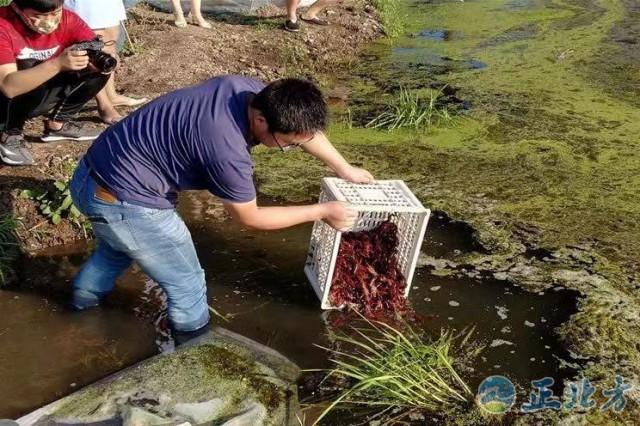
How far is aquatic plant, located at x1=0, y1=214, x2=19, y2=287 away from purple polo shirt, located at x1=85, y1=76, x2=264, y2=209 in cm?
99

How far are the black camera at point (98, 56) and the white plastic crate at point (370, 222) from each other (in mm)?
1355

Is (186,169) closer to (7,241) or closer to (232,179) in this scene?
(232,179)

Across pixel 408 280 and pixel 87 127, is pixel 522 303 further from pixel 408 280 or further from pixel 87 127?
pixel 87 127

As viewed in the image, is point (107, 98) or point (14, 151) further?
point (107, 98)

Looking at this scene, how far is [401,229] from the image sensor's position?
119 inches

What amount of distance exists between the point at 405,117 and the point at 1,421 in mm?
3317

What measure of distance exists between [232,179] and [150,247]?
18.3 inches

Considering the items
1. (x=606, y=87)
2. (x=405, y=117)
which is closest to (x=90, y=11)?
(x=405, y=117)

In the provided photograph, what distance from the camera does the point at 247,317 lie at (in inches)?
116

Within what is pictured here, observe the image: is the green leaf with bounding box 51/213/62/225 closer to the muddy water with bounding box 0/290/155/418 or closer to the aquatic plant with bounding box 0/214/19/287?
the aquatic plant with bounding box 0/214/19/287

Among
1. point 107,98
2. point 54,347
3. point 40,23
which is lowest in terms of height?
point 54,347

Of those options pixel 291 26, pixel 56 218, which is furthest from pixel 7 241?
pixel 291 26

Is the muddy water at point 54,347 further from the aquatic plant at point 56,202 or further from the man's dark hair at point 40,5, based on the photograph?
the man's dark hair at point 40,5

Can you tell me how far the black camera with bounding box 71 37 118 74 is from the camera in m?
3.38
